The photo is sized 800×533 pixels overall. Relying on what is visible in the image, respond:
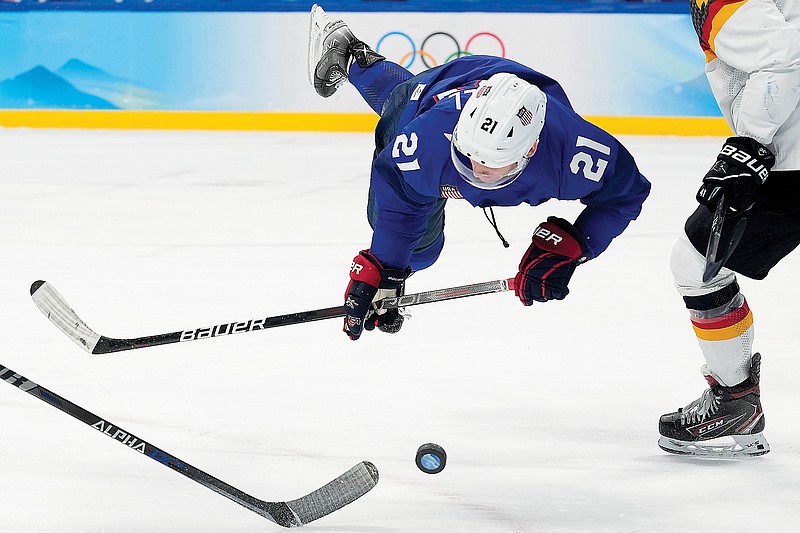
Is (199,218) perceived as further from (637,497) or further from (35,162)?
(637,497)

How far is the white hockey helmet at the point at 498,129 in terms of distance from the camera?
220cm

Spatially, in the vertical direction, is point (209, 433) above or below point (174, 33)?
above

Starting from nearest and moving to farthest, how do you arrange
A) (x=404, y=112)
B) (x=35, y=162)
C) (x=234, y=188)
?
1. (x=404, y=112)
2. (x=234, y=188)
3. (x=35, y=162)

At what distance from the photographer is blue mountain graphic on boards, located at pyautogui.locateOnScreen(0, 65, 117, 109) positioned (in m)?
8.41

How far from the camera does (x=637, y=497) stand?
2219mm

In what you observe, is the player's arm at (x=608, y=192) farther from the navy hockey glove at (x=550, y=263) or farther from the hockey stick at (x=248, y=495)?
the hockey stick at (x=248, y=495)

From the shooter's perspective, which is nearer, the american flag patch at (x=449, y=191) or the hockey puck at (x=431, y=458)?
the hockey puck at (x=431, y=458)

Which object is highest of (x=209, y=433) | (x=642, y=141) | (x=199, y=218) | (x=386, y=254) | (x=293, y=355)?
(x=386, y=254)

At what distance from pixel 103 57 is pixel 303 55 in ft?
4.95

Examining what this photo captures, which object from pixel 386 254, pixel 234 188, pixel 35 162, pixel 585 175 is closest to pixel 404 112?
pixel 386 254

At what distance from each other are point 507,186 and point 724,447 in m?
0.78

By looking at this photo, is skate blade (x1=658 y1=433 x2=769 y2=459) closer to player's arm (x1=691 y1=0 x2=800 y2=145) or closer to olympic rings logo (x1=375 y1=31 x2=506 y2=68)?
player's arm (x1=691 y1=0 x2=800 y2=145)

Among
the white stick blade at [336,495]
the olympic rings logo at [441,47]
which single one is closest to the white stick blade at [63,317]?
the white stick blade at [336,495]

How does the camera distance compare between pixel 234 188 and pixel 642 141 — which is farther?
pixel 642 141
